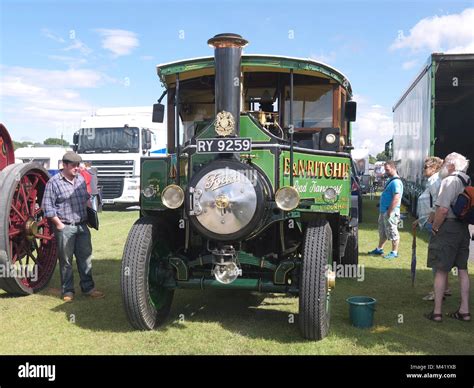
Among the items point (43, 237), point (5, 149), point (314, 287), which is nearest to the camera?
point (314, 287)

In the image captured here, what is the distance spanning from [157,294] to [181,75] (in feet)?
6.84

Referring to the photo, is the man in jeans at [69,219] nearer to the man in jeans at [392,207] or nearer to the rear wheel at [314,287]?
the rear wheel at [314,287]

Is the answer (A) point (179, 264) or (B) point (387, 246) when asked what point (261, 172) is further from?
(B) point (387, 246)

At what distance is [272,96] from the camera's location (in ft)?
16.0

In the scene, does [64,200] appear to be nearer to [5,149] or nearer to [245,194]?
[5,149]

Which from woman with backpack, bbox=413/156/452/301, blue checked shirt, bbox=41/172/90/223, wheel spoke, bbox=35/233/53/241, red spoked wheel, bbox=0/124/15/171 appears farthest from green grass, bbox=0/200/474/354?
red spoked wheel, bbox=0/124/15/171

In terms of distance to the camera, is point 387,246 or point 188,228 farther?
point 387,246

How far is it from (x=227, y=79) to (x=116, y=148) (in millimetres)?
11730

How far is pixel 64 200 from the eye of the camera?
520 cm

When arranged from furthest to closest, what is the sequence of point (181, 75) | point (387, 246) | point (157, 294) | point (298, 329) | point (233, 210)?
1. point (387, 246)
2. point (181, 75)
3. point (157, 294)
4. point (298, 329)
5. point (233, 210)

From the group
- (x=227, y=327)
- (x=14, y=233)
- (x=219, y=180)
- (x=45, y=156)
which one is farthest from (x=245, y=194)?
(x=45, y=156)

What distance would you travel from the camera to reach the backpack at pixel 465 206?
4.30 m

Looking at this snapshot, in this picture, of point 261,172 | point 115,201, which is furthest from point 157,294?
point 115,201

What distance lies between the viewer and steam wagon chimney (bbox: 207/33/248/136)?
13.1 feet
